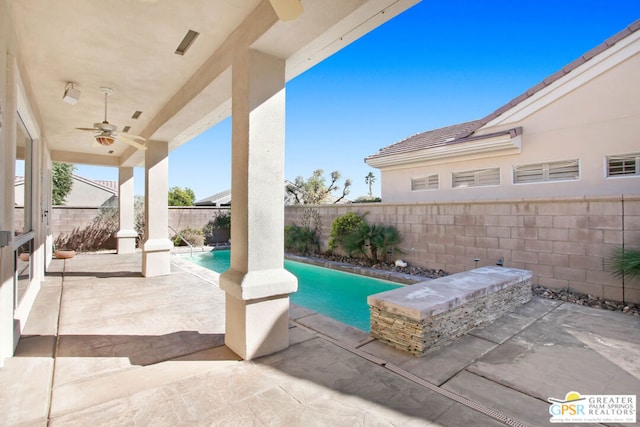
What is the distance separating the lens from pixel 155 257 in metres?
6.20

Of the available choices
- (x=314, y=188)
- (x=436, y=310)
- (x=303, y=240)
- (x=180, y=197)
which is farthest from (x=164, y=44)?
(x=180, y=197)

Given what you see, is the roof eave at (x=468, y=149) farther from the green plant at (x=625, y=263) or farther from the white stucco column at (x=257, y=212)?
the white stucco column at (x=257, y=212)

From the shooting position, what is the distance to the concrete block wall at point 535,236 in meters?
5.03

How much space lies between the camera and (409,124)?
2020 centimetres

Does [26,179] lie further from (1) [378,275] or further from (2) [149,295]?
(1) [378,275]

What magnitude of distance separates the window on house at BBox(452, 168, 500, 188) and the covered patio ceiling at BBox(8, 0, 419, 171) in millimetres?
6825

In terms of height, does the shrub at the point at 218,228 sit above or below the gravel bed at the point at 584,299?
above

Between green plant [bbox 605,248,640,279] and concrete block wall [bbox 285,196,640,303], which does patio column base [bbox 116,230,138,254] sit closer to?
concrete block wall [bbox 285,196,640,303]

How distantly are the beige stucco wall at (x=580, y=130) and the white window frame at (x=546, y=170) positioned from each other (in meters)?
0.08

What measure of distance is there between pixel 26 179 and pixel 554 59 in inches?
536

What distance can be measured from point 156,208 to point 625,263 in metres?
7.82

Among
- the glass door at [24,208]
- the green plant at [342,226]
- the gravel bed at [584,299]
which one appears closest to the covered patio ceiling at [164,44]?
the glass door at [24,208]

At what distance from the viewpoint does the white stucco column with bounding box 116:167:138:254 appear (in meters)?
9.48

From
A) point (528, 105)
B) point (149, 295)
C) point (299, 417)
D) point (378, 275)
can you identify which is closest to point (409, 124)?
point (528, 105)
